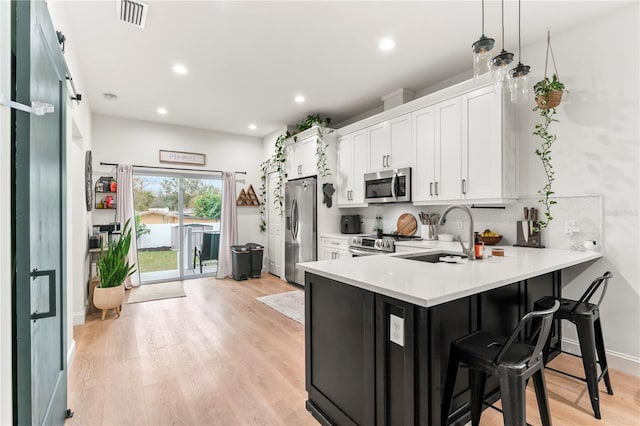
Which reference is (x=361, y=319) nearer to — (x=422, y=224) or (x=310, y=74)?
(x=422, y=224)

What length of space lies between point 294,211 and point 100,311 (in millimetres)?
3019

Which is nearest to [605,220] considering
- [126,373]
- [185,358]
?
[185,358]

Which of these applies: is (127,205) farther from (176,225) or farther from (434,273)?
(434,273)

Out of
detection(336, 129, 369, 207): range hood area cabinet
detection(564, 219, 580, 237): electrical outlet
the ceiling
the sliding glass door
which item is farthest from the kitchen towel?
detection(564, 219, 580, 237): electrical outlet

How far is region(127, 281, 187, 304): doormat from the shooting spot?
471cm

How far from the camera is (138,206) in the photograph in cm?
568

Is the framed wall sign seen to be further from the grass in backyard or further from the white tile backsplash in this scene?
the white tile backsplash

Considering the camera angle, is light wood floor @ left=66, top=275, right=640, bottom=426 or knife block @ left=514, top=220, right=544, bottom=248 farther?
knife block @ left=514, top=220, right=544, bottom=248

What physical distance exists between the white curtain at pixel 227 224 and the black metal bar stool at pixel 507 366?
520 cm

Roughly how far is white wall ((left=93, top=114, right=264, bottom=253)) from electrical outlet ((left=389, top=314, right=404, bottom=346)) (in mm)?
5383

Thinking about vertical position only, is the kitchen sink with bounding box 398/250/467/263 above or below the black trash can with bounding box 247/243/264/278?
above

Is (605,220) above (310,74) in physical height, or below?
below

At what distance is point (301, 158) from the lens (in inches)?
210

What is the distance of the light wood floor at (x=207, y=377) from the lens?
199cm
